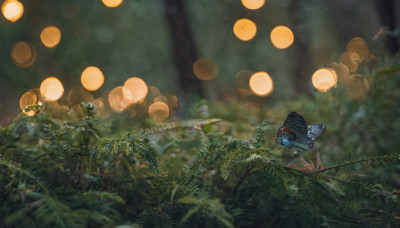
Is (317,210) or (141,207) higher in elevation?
(317,210)

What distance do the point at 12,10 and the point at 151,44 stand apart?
99.3 inches

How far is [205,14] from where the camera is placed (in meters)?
5.11

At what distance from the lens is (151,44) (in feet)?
19.3

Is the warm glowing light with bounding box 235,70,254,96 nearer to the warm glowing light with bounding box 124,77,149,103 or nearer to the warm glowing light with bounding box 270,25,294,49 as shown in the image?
the warm glowing light with bounding box 270,25,294,49

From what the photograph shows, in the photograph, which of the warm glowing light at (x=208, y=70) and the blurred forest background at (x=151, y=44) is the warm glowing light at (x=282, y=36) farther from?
the warm glowing light at (x=208, y=70)

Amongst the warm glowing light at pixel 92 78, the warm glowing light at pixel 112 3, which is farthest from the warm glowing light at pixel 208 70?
the warm glowing light at pixel 92 78

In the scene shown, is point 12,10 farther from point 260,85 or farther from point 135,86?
point 260,85

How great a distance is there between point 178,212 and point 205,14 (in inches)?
183

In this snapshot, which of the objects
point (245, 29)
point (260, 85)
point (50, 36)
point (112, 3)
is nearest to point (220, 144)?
point (245, 29)

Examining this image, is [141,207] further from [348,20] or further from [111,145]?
[348,20]

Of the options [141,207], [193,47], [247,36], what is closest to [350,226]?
[141,207]

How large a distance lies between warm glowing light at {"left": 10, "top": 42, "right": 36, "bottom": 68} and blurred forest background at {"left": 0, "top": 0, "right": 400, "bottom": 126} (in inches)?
2.7

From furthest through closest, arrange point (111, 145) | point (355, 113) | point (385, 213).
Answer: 1. point (355, 113)
2. point (385, 213)
3. point (111, 145)

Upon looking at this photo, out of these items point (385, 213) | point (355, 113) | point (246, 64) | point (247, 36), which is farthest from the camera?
point (246, 64)
